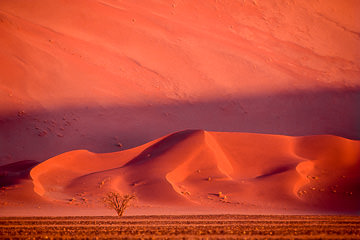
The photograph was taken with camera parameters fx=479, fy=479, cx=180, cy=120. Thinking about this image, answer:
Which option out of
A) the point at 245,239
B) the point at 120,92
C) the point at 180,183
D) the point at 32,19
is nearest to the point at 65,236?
the point at 245,239

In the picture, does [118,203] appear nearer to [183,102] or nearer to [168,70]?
[183,102]

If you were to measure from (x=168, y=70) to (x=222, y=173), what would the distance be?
81.1 ft

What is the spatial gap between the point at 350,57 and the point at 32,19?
41.4m

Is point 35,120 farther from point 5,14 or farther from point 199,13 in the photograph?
point 199,13

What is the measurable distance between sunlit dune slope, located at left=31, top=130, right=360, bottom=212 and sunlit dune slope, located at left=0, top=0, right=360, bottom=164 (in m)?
9.36

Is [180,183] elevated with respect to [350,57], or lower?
lower

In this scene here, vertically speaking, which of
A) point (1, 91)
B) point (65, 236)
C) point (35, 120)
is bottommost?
point (65, 236)

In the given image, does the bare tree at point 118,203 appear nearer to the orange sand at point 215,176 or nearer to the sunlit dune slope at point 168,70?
the orange sand at point 215,176

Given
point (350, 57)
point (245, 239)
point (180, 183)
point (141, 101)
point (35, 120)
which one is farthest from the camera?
point (350, 57)

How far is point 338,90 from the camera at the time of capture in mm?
57469

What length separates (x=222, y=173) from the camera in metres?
34.8

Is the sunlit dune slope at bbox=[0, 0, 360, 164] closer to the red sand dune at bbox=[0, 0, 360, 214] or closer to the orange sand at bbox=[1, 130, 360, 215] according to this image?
the red sand dune at bbox=[0, 0, 360, 214]

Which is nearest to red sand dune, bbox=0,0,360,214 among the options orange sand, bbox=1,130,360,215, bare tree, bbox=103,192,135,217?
orange sand, bbox=1,130,360,215

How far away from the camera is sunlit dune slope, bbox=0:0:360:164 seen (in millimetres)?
48844
